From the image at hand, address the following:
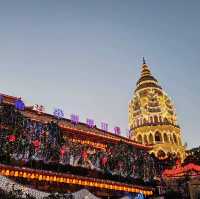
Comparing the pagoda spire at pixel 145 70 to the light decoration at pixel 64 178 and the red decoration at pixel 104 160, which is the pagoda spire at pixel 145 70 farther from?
the red decoration at pixel 104 160

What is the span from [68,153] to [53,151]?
49.4 inches

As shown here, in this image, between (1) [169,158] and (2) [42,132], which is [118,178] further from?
(1) [169,158]

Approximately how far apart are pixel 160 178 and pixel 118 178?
16.3 feet

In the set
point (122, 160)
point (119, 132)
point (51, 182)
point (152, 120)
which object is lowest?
point (51, 182)

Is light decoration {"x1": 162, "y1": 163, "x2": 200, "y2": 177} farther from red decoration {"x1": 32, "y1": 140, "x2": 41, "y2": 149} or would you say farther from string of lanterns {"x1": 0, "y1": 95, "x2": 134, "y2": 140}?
red decoration {"x1": 32, "y1": 140, "x2": 41, "y2": 149}

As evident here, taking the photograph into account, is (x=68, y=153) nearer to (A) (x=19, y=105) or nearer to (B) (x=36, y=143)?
(B) (x=36, y=143)

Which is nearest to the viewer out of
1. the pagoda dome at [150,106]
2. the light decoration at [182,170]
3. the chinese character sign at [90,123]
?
the light decoration at [182,170]

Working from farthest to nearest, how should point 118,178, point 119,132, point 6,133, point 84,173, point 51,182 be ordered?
point 119,132 → point 118,178 → point 84,173 → point 51,182 → point 6,133

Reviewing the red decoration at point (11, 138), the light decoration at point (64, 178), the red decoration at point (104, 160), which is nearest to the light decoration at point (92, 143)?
the red decoration at point (104, 160)

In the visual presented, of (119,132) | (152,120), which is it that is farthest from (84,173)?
(152,120)

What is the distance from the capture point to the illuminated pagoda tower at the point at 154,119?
1703 inches

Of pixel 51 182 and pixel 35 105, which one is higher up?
pixel 35 105

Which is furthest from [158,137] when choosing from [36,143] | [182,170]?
[36,143]

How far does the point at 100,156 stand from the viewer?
22547 mm
